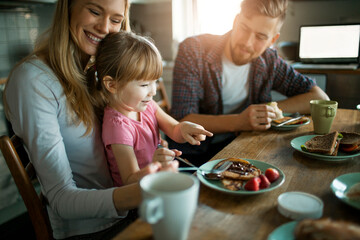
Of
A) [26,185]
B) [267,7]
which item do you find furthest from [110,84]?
[267,7]

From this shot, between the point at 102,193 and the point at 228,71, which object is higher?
the point at 228,71

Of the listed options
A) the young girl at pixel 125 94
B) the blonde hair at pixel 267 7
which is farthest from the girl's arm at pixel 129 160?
the blonde hair at pixel 267 7

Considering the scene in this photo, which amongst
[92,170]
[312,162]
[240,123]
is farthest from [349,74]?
[92,170]

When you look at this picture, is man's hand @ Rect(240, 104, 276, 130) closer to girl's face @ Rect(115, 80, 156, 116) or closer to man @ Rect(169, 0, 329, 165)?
man @ Rect(169, 0, 329, 165)

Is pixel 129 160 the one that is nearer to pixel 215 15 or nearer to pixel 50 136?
pixel 50 136

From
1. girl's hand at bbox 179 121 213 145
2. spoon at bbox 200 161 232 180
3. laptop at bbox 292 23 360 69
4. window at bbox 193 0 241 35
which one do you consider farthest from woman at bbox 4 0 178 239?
window at bbox 193 0 241 35

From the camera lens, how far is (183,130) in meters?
1.07

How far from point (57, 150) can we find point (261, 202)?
58 cm

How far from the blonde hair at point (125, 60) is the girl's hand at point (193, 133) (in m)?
0.20

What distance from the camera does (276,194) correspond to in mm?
736

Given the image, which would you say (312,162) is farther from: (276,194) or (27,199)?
(27,199)

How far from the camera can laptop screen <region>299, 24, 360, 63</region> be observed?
2531 mm

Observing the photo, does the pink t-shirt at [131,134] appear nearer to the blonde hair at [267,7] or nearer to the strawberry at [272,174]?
the strawberry at [272,174]

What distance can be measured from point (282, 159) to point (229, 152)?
168 mm
